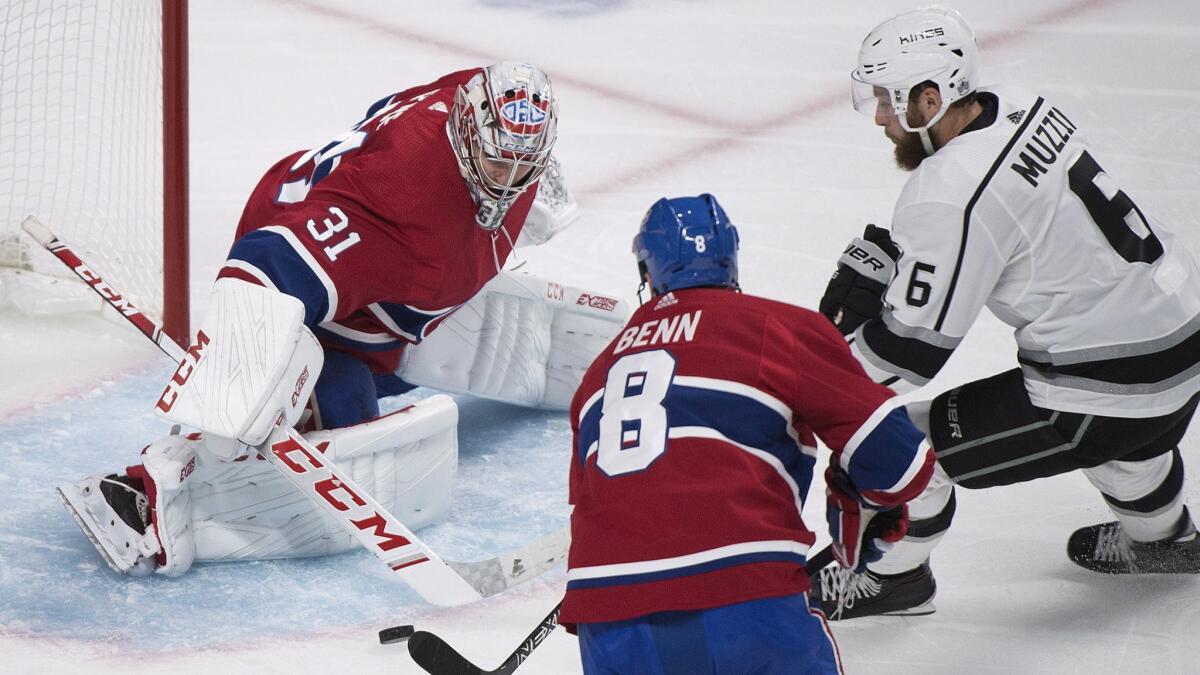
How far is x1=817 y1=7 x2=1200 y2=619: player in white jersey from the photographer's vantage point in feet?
8.08

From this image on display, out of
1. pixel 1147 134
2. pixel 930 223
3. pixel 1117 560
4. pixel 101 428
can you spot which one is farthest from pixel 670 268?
pixel 1147 134

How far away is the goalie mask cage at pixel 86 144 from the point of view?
3.91 meters

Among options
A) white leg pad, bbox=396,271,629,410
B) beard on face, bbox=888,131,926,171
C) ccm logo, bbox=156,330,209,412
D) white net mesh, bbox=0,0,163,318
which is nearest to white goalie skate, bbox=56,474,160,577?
ccm logo, bbox=156,330,209,412

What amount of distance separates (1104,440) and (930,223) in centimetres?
48

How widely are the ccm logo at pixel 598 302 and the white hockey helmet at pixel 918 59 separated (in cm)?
109

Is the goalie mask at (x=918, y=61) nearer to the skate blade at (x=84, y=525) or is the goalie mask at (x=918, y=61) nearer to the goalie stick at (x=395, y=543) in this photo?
the goalie stick at (x=395, y=543)

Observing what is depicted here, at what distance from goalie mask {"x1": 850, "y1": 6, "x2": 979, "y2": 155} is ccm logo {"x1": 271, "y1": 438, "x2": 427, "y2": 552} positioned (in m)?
1.02

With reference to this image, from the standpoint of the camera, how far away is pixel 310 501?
2.92 meters

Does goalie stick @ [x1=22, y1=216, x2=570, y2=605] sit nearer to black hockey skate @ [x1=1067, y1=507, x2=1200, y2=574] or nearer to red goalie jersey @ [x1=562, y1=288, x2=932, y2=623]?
red goalie jersey @ [x1=562, y1=288, x2=932, y2=623]

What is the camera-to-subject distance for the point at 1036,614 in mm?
2834

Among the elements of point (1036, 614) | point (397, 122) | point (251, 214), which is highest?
point (397, 122)

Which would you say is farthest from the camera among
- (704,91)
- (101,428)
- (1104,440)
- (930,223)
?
(704,91)

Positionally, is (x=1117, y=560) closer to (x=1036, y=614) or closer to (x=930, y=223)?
(x=1036, y=614)

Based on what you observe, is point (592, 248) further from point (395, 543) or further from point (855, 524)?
point (855, 524)
